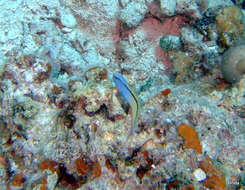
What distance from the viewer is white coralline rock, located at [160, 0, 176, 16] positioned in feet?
13.8

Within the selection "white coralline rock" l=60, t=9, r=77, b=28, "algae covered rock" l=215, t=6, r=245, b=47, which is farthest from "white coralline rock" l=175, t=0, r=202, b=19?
"white coralline rock" l=60, t=9, r=77, b=28

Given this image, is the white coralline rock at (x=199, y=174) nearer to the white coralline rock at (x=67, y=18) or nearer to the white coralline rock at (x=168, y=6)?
the white coralline rock at (x=168, y=6)

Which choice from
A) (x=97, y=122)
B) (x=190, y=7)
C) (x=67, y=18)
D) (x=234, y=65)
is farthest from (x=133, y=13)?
(x=97, y=122)

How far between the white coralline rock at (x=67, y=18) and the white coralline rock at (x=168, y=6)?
76.7 inches

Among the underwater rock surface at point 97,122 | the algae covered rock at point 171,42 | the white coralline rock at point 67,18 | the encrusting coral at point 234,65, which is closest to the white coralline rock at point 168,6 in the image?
the algae covered rock at point 171,42

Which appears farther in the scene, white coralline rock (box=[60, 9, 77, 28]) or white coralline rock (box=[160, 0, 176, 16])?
white coralline rock (box=[160, 0, 176, 16])

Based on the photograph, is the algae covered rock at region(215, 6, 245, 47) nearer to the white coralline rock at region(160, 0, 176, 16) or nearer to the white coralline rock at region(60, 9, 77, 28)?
the white coralline rock at region(160, 0, 176, 16)

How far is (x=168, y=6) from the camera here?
4.19 m

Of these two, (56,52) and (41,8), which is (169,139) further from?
(41,8)

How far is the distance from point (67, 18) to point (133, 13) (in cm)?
144

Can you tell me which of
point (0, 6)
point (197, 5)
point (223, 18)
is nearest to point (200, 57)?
point (223, 18)

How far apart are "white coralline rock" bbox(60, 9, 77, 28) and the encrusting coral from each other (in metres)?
3.04

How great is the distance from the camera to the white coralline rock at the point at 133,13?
4.24 meters

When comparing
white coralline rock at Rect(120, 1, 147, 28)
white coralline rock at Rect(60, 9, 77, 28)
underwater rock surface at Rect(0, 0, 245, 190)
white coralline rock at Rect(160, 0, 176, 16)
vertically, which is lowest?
underwater rock surface at Rect(0, 0, 245, 190)
